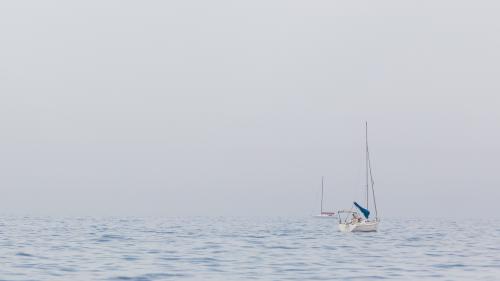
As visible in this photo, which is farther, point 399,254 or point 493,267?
point 399,254

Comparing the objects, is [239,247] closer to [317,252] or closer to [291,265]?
[317,252]

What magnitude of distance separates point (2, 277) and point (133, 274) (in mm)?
6113

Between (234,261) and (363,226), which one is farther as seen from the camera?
(363,226)

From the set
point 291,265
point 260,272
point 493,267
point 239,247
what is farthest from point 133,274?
point 239,247

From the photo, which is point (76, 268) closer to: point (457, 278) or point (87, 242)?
point (457, 278)

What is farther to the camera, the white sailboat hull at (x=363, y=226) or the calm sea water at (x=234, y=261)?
the white sailboat hull at (x=363, y=226)

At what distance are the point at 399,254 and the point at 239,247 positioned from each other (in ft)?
42.8

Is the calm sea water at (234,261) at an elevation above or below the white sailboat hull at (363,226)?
below

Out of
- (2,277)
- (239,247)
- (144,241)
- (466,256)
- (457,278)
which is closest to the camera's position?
(2,277)

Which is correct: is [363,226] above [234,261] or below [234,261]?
above

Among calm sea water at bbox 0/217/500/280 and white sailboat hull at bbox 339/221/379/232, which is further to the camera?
white sailboat hull at bbox 339/221/379/232

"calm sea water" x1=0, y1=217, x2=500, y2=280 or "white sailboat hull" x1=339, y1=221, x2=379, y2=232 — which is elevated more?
"white sailboat hull" x1=339, y1=221, x2=379, y2=232

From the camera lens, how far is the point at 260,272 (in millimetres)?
43062

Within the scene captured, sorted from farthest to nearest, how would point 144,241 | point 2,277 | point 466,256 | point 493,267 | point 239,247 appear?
1. point 144,241
2. point 239,247
3. point 466,256
4. point 493,267
5. point 2,277
